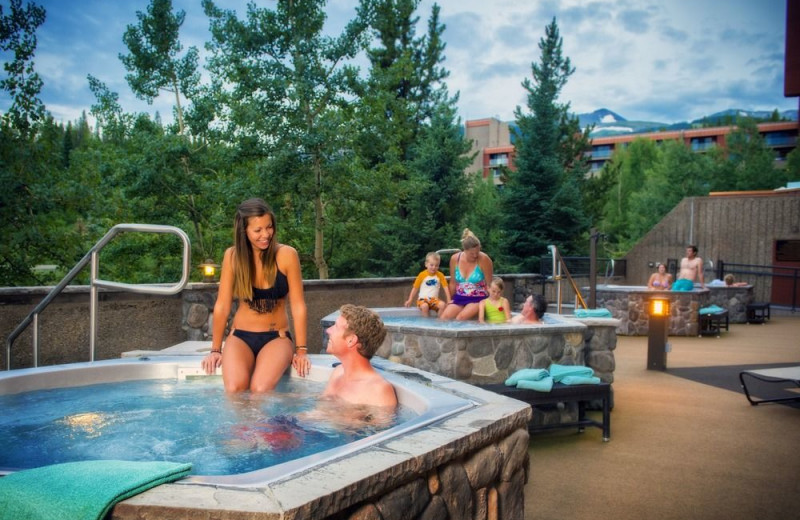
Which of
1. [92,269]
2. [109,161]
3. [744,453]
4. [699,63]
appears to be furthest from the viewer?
[699,63]

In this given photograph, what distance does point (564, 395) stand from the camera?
14.4 ft

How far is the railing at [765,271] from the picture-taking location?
1556 cm

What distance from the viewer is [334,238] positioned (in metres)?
17.4

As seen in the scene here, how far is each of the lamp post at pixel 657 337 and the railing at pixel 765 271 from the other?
9384 millimetres

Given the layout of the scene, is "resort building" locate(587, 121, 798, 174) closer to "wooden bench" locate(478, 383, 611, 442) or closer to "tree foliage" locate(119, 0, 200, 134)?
"tree foliage" locate(119, 0, 200, 134)

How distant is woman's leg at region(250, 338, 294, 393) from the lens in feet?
11.4

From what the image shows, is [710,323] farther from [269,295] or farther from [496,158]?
[496,158]

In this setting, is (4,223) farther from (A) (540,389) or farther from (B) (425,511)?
(B) (425,511)

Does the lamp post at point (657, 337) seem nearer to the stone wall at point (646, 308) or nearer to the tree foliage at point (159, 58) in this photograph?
the stone wall at point (646, 308)

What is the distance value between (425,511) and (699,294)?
10326 millimetres

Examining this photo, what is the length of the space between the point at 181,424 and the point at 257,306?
2.40 feet

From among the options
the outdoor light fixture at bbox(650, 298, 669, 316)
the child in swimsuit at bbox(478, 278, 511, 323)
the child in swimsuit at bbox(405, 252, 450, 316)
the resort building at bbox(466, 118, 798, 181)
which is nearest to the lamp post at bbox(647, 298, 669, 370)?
the outdoor light fixture at bbox(650, 298, 669, 316)

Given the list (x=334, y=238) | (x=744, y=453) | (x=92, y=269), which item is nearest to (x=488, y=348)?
(x=744, y=453)

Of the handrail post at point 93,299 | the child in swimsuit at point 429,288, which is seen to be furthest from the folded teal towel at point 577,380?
the handrail post at point 93,299
